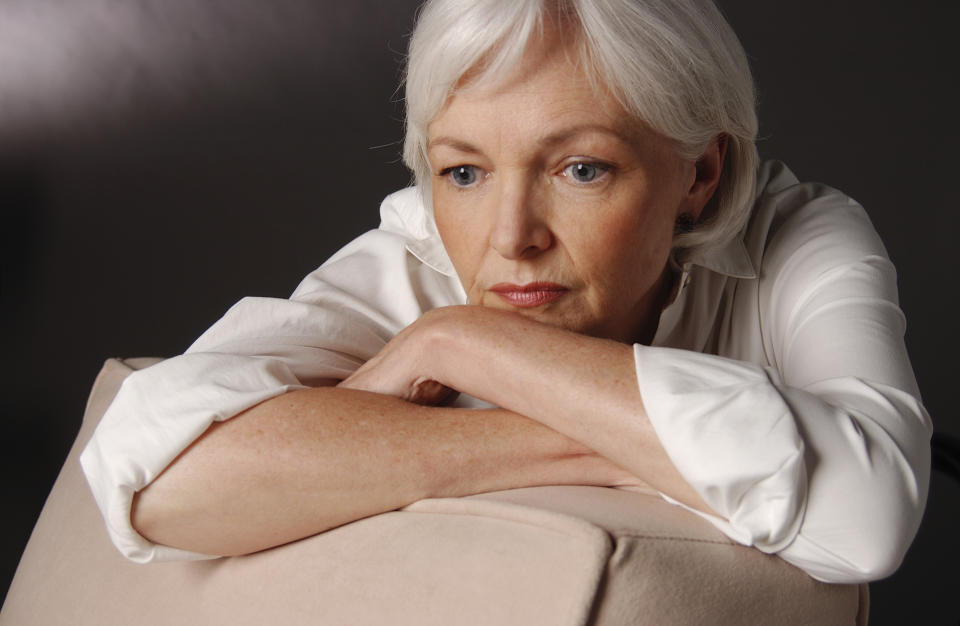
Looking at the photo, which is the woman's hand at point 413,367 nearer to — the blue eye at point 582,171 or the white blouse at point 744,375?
the white blouse at point 744,375

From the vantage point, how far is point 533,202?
5.17ft

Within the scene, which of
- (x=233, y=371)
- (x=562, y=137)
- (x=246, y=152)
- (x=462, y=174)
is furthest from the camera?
(x=246, y=152)

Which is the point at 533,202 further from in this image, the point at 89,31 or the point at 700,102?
the point at 89,31

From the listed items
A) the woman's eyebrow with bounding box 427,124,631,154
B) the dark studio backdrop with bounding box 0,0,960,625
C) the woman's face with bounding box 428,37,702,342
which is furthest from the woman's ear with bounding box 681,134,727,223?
the dark studio backdrop with bounding box 0,0,960,625

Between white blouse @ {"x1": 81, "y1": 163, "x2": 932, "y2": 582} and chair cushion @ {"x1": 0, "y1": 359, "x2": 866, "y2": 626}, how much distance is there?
0.18 feet

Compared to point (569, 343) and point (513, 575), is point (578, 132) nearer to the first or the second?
point (569, 343)

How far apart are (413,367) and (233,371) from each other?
0.24 metres

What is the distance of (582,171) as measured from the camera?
159 centimetres

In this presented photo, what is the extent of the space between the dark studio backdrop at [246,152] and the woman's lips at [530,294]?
6.54 feet

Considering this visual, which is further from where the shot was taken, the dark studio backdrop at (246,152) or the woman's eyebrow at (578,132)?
the dark studio backdrop at (246,152)

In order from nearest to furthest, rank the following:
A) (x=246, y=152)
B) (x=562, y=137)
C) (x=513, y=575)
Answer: (x=513, y=575) < (x=562, y=137) < (x=246, y=152)

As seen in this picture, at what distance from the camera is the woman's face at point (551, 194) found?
155 cm

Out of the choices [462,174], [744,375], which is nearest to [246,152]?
[462,174]

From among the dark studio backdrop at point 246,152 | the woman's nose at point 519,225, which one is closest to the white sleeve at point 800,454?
the woman's nose at point 519,225
